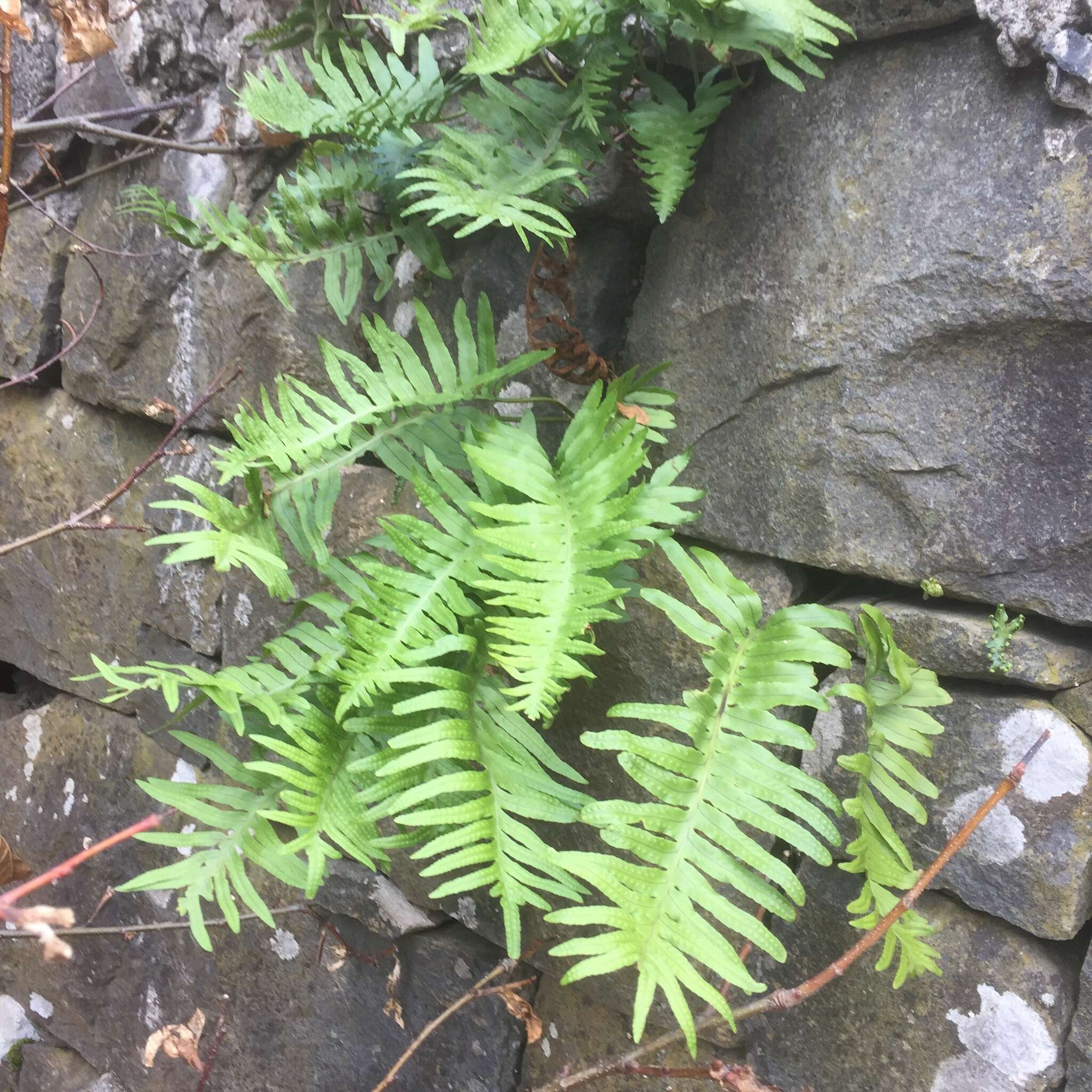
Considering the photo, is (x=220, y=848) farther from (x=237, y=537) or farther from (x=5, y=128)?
(x=5, y=128)

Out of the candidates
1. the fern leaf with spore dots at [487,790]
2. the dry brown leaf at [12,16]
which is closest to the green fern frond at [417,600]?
the fern leaf with spore dots at [487,790]

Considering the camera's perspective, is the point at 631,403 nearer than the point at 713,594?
No

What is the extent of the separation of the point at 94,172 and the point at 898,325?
6.62 feet

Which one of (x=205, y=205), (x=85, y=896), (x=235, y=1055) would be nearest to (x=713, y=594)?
(x=205, y=205)

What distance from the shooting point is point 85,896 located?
2.27m

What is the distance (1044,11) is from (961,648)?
0.74 m

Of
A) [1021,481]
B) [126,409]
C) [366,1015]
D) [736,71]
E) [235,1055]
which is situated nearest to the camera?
[1021,481]

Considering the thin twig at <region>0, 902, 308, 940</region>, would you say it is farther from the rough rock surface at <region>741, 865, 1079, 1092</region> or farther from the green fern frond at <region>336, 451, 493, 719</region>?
the rough rock surface at <region>741, 865, 1079, 1092</region>

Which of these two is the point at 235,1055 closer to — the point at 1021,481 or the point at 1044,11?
the point at 1021,481

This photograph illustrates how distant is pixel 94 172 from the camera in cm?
214

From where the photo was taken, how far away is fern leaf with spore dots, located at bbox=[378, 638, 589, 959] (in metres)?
0.91

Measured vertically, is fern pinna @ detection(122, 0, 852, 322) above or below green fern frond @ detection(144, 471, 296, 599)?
above

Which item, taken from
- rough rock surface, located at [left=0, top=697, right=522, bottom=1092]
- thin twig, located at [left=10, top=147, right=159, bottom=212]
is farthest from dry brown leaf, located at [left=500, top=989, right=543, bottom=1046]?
thin twig, located at [left=10, top=147, right=159, bottom=212]

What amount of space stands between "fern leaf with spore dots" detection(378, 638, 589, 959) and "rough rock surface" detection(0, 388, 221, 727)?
116 centimetres
